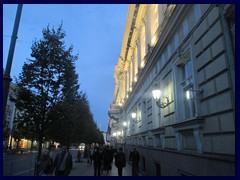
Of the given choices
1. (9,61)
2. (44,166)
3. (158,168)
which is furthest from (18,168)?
(9,61)

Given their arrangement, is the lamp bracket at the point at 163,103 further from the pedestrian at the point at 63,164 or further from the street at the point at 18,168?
the street at the point at 18,168

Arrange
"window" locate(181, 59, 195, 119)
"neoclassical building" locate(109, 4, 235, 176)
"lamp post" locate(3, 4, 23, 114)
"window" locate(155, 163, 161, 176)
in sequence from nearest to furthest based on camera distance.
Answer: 1. "lamp post" locate(3, 4, 23, 114)
2. "neoclassical building" locate(109, 4, 235, 176)
3. "window" locate(181, 59, 195, 119)
4. "window" locate(155, 163, 161, 176)

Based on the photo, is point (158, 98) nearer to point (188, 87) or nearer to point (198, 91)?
point (188, 87)

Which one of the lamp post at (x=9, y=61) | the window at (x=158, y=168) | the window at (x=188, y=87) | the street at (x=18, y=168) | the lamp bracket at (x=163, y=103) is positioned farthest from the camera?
the street at (x=18, y=168)

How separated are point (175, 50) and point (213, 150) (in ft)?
14.8

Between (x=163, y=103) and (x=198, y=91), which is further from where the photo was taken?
(x=163, y=103)

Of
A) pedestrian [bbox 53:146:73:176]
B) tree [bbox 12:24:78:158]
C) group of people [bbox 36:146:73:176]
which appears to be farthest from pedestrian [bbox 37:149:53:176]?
tree [bbox 12:24:78:158]

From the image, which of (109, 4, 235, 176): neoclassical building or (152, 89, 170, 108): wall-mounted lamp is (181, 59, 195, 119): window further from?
(152, 89, 170, 108): wall-mounted lamp

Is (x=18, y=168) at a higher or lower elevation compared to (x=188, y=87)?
lower

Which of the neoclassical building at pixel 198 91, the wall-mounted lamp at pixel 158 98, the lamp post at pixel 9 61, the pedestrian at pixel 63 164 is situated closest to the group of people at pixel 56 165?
the pedestrian at pixel 63 164

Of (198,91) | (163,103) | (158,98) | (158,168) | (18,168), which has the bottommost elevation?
(18,168)

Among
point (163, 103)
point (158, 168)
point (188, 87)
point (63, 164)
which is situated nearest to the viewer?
point (188, 87)

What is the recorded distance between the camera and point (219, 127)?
231 inches
